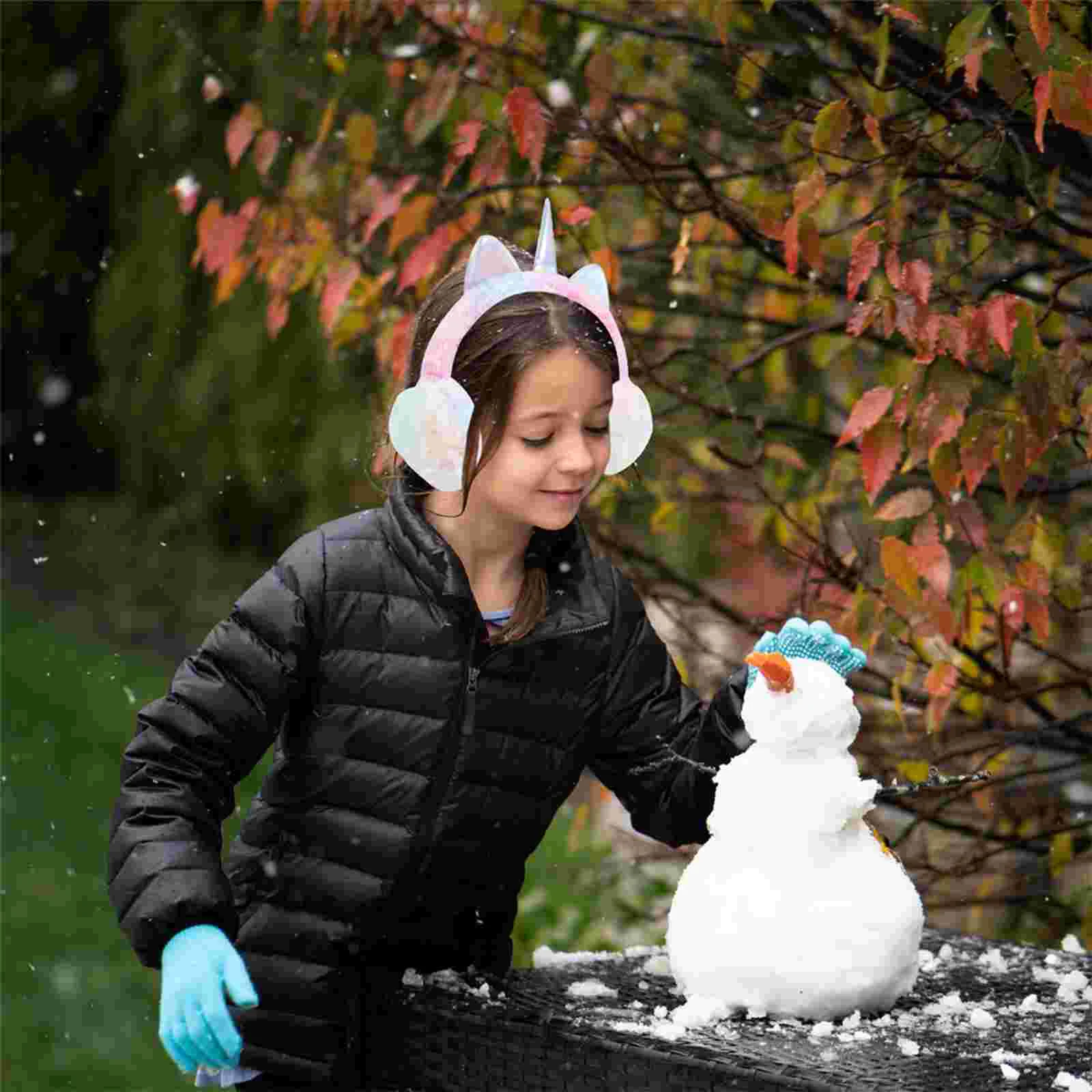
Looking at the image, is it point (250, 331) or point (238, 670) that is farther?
point (250, 331)

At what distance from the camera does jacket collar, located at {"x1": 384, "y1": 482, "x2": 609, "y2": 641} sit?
2135 millimetres

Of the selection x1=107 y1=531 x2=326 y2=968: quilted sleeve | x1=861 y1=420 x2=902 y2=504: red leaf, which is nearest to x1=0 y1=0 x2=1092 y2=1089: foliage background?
x1=861 y1=420 x2=902 y2=504: red leaf

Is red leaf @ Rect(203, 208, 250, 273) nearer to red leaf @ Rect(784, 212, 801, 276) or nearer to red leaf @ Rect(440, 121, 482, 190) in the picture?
red leaf @ Rect(440, 121, 482, 190)

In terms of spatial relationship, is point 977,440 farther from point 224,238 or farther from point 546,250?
point 224,238

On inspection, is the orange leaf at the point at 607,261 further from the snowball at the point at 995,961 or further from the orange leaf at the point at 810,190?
the snowball at the point at 995,961

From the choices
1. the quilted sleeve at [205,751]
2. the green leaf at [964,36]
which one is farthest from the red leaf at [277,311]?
the green leaf at [964,36]

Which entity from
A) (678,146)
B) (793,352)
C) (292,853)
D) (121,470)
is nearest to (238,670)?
(292,853)

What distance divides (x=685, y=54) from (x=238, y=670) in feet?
6.42

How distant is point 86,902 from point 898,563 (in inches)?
149

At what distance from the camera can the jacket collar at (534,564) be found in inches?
84.0

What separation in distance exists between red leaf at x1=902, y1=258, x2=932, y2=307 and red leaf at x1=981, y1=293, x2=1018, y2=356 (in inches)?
3.7

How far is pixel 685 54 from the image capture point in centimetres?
353

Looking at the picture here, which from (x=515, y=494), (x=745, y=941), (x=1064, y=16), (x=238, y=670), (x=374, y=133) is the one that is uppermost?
(x=374, y=133)

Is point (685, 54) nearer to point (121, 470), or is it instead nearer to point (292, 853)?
point (292, 853)
